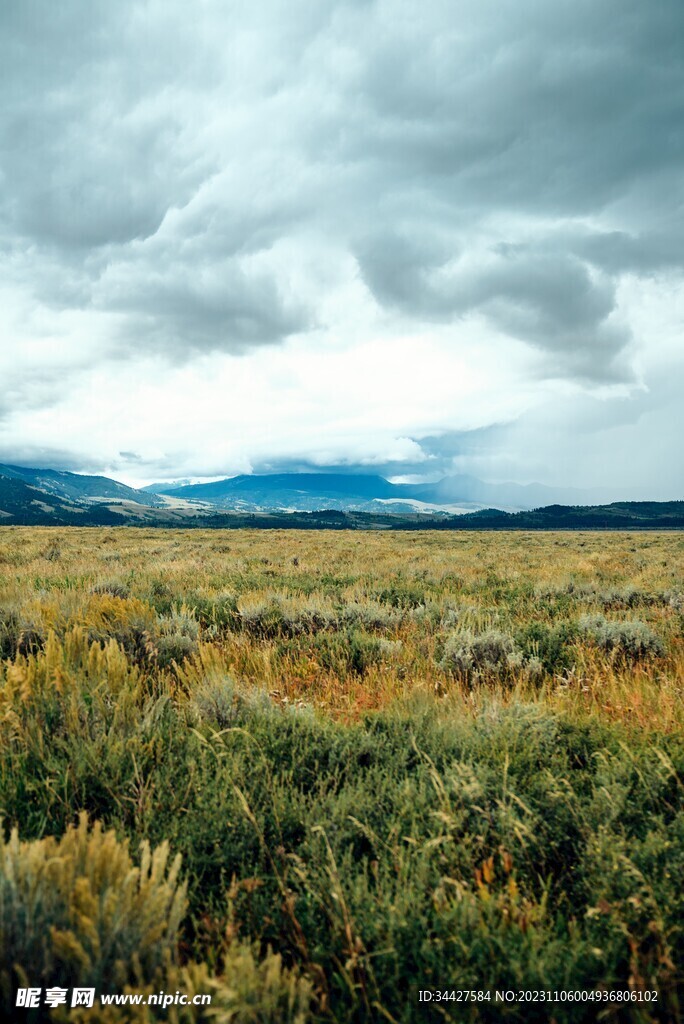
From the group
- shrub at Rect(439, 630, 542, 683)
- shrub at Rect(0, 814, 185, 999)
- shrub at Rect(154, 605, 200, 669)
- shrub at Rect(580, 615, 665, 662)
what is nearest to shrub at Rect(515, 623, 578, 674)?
shrub at Rect(439, 630, 542, 683)

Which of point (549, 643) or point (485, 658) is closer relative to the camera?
point (485, 658)

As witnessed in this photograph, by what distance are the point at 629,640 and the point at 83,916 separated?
20.2 feet

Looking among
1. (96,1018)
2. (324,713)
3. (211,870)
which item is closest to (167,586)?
(324,713)

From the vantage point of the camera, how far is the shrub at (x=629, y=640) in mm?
5727

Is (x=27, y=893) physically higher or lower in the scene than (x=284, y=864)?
higher

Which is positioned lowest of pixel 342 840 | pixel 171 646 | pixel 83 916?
pixel 342 840

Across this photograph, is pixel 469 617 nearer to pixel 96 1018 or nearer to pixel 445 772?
pixel 445 772

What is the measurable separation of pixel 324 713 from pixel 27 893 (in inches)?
98.1

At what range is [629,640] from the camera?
586cm

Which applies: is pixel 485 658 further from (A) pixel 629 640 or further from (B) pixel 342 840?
(B) pixel 342 840

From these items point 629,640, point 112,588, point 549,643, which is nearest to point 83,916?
point 549,643

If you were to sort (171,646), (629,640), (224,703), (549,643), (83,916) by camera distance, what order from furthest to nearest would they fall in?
(549,643), (629,640), (171,646), (224,703), (83,916)

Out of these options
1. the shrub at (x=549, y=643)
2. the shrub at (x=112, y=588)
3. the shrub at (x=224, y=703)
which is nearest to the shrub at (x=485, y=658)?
the shrub at (x=549, y=643)

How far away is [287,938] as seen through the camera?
6.35 feet
